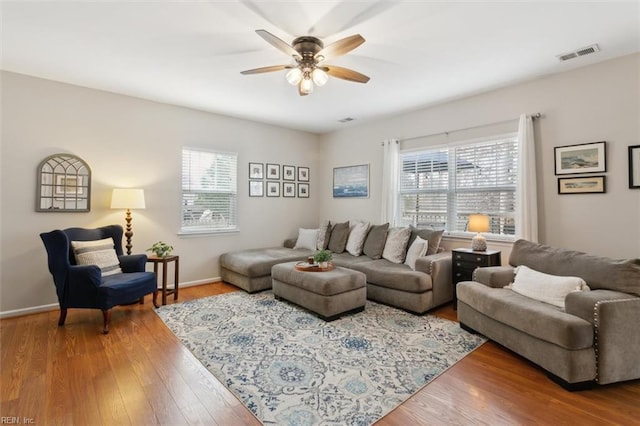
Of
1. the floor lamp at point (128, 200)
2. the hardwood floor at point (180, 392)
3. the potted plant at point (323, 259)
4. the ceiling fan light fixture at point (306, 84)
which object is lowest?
the hardwood floor at point (180, 392)

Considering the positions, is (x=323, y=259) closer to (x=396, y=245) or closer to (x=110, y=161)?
(x=396, y=245)

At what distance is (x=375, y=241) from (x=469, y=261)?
145 centimetres

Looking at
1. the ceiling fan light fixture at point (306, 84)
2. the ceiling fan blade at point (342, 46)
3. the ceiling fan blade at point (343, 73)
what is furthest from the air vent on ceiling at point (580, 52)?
the ceiling fan light fixture at point (306, 84)

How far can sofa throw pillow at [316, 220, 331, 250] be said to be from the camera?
5418 millimetres

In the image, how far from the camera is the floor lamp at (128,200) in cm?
387

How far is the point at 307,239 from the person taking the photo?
558 centimetres

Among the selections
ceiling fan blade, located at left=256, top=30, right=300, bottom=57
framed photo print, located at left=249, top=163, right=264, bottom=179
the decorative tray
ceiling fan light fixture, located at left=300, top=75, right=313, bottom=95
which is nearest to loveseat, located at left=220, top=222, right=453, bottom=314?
the decorative tray

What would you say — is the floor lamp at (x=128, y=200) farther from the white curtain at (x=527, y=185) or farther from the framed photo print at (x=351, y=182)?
the white curtain at (x=527, y=185)

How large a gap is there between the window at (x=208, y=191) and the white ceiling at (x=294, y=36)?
3.68 feet

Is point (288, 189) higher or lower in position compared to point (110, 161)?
lower


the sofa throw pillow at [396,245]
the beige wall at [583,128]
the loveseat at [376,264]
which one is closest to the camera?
the beige wall at [583,128]

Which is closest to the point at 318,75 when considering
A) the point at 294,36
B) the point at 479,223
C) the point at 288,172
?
the point at 294,36

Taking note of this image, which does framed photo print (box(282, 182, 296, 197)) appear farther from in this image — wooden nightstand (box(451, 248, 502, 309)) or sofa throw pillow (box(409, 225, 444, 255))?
wooden nightstand (box(451, 248, 502, 309))

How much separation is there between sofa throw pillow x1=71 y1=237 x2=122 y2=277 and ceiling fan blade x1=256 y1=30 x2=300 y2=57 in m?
→ 3.02
